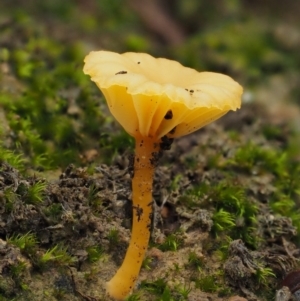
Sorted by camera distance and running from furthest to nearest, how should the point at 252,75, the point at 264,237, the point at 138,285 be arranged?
the point at 252,75, the point at 264,237, the point at 138,285

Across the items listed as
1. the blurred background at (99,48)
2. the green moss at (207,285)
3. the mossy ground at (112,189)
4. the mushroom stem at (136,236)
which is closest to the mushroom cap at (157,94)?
the mushroom stem at (136,236)

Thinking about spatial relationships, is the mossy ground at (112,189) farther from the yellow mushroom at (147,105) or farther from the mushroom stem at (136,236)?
the yellow mushroom at (147,105)

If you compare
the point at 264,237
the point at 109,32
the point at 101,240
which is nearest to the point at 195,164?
the point at 264,237

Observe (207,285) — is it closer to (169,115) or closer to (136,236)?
(136,236)

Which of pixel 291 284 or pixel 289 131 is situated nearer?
pixel 291 284

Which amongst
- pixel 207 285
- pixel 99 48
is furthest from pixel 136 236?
pixel 99 48

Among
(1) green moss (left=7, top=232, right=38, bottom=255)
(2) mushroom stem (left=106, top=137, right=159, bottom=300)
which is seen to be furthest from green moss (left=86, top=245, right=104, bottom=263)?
(1) green moss (left=7, top=232, right=38, bottom=255)

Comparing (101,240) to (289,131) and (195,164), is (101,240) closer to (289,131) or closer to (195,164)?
(195,164)
